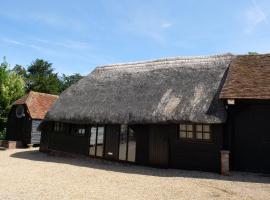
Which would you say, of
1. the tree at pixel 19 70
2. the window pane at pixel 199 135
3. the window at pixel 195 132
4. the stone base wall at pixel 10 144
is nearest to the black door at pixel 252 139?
the window at pixel 195 132

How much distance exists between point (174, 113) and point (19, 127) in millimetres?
16035

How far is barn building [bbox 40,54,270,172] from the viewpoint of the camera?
12188 mm

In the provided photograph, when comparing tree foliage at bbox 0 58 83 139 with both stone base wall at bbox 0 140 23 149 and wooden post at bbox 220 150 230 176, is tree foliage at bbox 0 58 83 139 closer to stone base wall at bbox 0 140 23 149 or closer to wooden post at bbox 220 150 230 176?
stone base wall at bbox 0 140 23 149

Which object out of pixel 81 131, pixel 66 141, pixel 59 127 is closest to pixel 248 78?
pixel 81 131

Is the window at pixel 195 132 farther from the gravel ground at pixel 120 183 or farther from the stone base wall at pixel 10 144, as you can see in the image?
the stone base wall at pixel 10 144

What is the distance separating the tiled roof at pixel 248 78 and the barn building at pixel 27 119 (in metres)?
15.9

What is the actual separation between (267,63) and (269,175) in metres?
5.64

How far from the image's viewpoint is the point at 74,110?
16.5m

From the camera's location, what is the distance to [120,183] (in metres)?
10.1

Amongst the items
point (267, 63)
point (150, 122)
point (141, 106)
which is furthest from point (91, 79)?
point (267, 63)

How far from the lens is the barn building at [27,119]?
23.1 meters

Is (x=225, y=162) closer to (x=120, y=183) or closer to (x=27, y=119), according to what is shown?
(x=120, y=183)

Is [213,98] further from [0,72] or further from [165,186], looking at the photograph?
[0,72]

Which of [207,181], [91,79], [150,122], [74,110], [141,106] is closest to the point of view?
[207,181]
